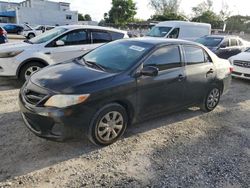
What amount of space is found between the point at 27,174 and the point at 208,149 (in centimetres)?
264

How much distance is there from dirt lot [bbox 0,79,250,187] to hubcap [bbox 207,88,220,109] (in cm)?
63

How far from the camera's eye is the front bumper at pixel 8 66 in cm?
645

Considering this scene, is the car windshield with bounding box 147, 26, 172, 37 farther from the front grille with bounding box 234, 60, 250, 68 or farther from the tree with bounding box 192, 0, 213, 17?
the tree with bounding box 192, 0, 213, 17

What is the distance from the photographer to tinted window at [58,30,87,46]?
706 cm

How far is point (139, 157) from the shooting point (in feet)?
12.2

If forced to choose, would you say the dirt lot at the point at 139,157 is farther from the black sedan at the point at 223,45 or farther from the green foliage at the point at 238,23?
the green foliage at the point at 238,23

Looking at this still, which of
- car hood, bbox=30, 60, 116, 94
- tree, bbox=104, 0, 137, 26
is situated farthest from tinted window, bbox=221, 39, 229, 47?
tree, bbox=104, 0, 137, 26

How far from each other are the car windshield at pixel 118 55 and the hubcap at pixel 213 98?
1.95 metres

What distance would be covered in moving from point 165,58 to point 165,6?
66.0 meters

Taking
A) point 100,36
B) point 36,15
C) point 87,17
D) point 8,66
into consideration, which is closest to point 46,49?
point 8,66

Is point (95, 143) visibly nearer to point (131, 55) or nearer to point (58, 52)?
point (131, 55)

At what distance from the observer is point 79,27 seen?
24.0ft

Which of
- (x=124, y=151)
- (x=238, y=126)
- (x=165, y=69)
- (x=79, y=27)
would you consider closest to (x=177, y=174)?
(x=124, y=151)

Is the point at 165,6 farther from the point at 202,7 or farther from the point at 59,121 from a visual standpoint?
the point at 59,121
